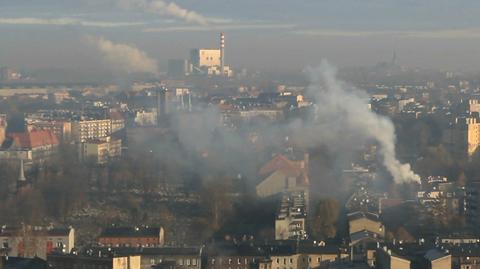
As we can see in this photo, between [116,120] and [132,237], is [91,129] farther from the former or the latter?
[132,237]

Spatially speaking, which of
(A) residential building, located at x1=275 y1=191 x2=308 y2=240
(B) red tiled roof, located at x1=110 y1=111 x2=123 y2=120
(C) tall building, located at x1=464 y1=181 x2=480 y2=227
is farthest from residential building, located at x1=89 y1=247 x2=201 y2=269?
(B) red tiled roof, located at x1=110 y1=111 x2=123 y2=120

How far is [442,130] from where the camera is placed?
22219 mm

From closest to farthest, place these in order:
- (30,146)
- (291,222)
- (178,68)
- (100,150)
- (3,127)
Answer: (291,222)
(100,150)
(30,146)
(3,127)
(178,68)

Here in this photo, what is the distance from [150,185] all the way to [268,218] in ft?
11.0

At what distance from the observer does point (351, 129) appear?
21.0m

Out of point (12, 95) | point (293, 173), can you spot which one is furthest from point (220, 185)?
point (12, 95)

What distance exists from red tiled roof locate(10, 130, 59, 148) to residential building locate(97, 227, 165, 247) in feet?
29.6

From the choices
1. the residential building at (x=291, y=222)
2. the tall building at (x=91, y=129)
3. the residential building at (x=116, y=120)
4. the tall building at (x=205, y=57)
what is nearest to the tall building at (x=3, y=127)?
the tall building at (x=91, y=129)

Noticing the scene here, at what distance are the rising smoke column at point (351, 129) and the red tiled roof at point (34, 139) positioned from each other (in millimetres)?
4519

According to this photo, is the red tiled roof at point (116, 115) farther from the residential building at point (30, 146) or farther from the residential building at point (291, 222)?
the residential building at point (291, 222)

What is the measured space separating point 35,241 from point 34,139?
10190 mm

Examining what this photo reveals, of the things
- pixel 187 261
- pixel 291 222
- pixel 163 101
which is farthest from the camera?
pixel 163 101

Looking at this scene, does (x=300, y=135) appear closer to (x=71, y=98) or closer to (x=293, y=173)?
(x=293, y=173)

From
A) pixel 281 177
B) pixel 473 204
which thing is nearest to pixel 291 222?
pixel 473 204
